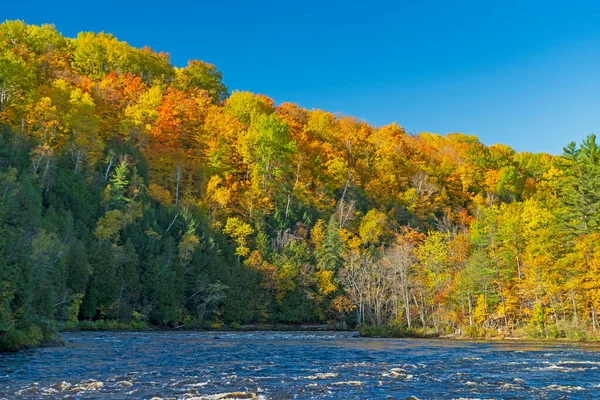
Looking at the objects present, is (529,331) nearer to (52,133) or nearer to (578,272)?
(578,272)

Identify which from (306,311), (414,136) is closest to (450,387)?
(306,311)

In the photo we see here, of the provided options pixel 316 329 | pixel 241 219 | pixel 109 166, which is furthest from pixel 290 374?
pixel 241 219

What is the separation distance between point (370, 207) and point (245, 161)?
78.8ft

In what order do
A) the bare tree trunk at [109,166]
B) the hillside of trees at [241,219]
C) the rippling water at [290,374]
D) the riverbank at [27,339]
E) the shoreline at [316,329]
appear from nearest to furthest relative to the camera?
the rippling water at [290,374] → the riverbank at [27,339] → the shoreline at [316,329] → the hillside of trees at [241,219] → the bare tree trunk at [109,166]

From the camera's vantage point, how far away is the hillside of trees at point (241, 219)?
4781cm

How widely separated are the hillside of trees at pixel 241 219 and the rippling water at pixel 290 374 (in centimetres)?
645

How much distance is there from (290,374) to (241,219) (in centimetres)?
5788

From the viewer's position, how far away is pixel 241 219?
254 ft

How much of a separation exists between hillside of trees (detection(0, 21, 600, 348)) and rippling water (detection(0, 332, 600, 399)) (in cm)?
645

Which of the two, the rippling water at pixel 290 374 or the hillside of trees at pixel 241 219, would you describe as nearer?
the rippling water at pixel 290 374

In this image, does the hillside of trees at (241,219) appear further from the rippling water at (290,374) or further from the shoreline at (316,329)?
the rippling water at (290,374)

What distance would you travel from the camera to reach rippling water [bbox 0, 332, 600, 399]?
15852 millimetres

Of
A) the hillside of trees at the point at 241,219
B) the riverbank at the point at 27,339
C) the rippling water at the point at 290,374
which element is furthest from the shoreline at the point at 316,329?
the rippling water at the point at 290,374

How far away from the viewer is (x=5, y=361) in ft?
72.6
